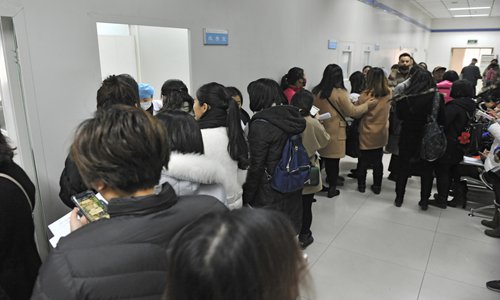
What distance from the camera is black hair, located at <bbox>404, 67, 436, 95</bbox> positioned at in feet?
11.0

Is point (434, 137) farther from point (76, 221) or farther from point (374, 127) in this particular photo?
point (76, 221)

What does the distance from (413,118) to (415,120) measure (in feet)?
0.10

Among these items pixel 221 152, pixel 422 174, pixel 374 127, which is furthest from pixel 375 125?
pixel 221 152

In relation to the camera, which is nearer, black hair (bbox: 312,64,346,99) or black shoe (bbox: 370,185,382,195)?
black hair (bbox: 312,64,346,99)

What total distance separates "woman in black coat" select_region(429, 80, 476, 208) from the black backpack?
0.25m

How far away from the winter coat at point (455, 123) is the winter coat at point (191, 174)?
9.74 feet

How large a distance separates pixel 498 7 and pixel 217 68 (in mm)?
11959

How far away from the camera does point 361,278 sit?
2.65 meters

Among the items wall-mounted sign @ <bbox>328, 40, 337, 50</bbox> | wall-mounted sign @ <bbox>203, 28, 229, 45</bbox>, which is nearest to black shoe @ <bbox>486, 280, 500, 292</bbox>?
wall-mounted sign @ <bbox>203, 28, 229, 45</bbox>

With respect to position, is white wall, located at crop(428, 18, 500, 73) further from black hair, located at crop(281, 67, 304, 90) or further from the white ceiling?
black hair, located at crop(281, 67, 304, 90)

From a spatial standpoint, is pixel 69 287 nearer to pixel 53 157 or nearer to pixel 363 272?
pixel 53 157

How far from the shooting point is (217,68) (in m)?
3.66

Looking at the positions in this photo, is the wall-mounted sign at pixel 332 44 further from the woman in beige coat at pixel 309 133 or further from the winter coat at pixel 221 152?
the winter coat at pixel 221 152

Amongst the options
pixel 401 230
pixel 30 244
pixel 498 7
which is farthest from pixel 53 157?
pixel 498 7
